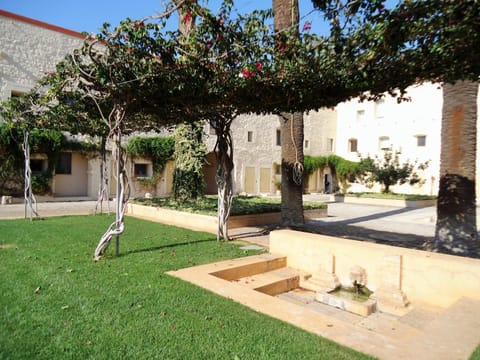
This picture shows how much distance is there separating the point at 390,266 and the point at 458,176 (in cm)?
308

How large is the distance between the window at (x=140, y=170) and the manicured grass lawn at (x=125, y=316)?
15536mm

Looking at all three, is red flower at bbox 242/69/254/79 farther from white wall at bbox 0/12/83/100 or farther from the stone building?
white wall at bbox 0/12/83/100

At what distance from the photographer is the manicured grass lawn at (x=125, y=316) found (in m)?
Result: 2.89

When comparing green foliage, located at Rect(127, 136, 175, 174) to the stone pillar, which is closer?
the stone pillar

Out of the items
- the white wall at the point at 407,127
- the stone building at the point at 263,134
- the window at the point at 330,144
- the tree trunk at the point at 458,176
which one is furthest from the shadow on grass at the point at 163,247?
the window at the point at 330,144

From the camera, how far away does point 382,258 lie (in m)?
5.07

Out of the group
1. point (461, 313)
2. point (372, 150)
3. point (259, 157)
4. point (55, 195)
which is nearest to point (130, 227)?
point (461, 313)

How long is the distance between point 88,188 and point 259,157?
1226 centimetres

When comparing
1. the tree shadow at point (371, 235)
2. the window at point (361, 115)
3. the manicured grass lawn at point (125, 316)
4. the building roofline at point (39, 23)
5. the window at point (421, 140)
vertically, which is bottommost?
the tree shadow at point (371, 235)

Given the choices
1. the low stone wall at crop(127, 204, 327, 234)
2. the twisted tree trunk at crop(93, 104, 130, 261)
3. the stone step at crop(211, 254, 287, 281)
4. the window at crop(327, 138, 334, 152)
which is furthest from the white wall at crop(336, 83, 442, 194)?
the twisted tree trunk at crop(93, 104, 130, 261)

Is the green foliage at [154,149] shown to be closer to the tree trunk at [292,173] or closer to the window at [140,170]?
the window at [140,170]

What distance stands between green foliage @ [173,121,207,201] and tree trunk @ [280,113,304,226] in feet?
14.8

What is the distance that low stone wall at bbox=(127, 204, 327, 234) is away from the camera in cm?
970

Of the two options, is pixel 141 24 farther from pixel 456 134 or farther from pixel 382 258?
pixel 456 134
